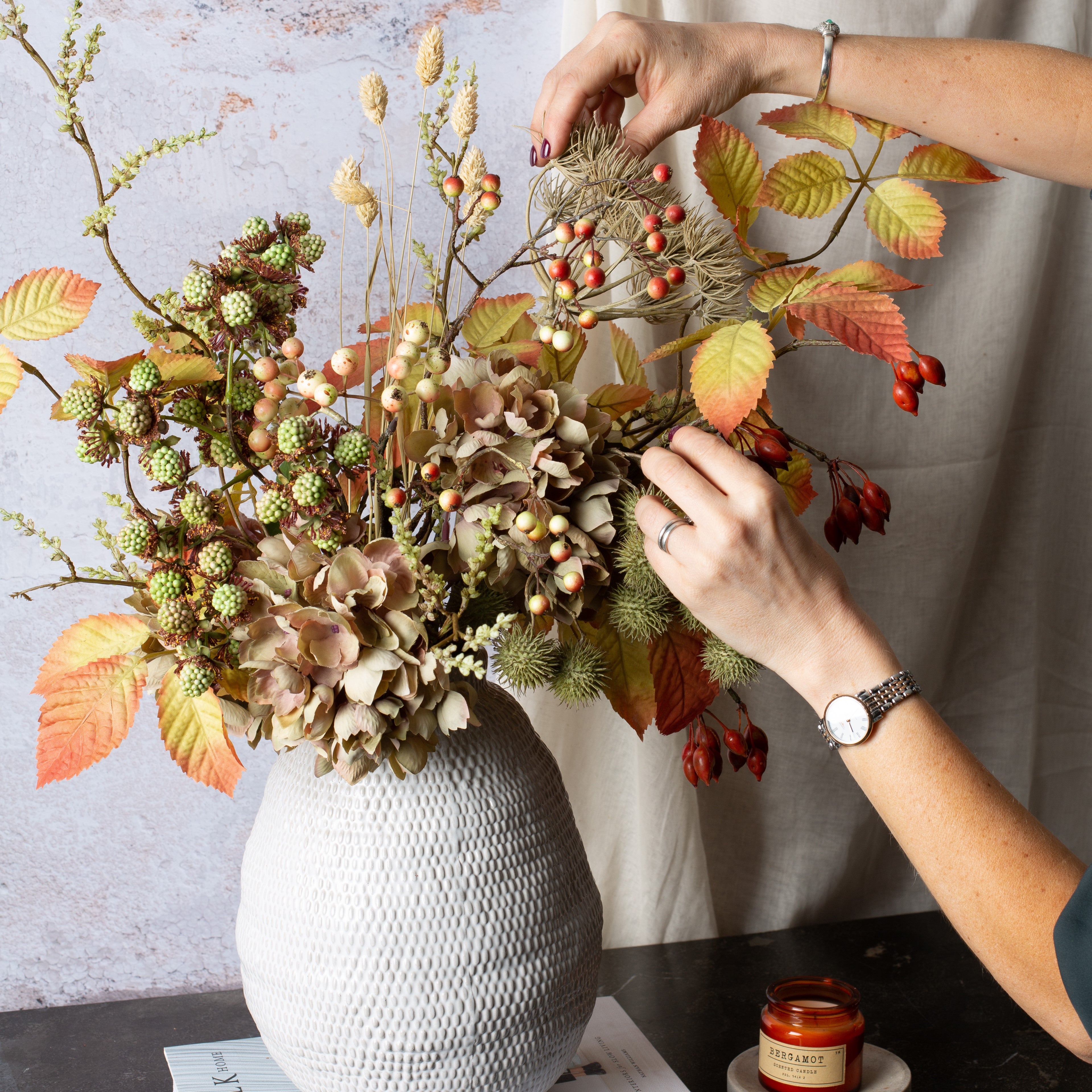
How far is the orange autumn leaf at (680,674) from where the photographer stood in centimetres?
71

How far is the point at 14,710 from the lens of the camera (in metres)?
0.98

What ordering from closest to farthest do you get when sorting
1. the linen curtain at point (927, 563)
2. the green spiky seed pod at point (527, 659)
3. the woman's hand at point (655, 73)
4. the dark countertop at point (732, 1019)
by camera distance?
the green spiky seed pod at point (527, 659), the woman's hand at point (655, 73), the dark countertop at point (732, 1019), the linen curtain at point (927, 563)

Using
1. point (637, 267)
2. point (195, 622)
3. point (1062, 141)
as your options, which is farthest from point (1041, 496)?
point (195, 622)

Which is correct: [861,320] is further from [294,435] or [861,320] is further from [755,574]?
[294,435]

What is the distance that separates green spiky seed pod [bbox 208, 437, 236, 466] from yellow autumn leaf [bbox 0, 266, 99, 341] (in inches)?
4.1

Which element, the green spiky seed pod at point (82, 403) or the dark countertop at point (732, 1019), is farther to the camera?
the dark countertop at point (732, 1019)

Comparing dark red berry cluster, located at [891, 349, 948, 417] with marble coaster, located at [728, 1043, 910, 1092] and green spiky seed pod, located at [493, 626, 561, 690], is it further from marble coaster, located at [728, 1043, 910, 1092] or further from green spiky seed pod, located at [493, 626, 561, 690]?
marble coaster, located at [728, 1043, 910, 1092]

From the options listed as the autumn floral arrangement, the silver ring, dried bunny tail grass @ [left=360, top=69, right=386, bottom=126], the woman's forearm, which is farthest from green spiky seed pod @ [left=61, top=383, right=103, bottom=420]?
the woman's forearm

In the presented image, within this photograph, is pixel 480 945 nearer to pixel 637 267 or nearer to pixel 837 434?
pixel 637 267

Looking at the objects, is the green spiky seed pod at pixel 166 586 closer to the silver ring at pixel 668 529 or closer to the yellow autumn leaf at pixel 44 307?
the yellow autumn leaf at pixel 44 307

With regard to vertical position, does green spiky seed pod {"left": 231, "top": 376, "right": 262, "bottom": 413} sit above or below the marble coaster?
above

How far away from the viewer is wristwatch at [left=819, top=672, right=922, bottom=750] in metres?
0.64

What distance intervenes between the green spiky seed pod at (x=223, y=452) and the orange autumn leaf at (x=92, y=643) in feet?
0.38

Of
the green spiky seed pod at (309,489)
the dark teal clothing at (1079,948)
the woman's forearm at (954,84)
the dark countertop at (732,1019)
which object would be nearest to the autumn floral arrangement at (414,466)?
the green spiky seed pod at (309,489)
